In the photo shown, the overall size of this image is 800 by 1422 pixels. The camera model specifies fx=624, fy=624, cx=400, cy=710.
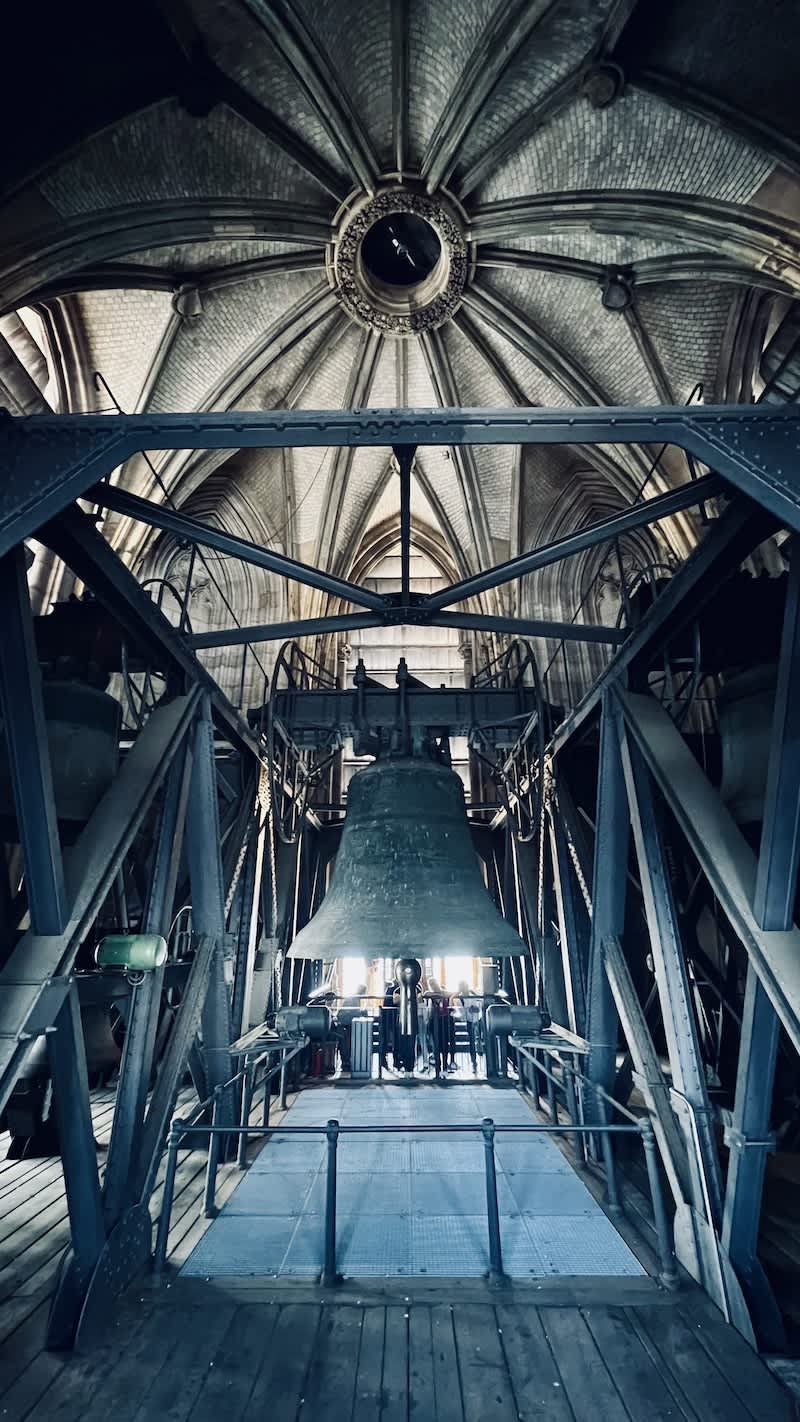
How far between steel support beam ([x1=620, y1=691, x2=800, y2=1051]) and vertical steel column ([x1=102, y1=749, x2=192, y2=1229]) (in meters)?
3.60

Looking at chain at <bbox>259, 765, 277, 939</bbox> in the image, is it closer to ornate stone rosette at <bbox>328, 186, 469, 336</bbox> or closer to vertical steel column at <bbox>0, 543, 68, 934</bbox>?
vertical steel column at <bbox>0, 543, 68, 934</bbox>

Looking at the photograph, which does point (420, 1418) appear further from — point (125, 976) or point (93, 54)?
point (93, 54)

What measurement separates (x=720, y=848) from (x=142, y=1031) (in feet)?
13.0

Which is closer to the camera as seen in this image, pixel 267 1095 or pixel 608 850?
pixel 608 850

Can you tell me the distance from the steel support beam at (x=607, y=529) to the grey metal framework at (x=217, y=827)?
0.02 meters

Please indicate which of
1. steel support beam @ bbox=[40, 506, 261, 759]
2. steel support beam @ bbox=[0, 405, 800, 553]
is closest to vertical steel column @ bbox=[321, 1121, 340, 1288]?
steel support beam @ bbox=[40, 506, 261, 759]

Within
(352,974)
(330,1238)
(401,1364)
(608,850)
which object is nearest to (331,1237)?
(330,1238)

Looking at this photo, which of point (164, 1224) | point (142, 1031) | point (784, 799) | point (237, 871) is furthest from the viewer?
point (237, 871)

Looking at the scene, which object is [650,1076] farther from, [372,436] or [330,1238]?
[372,436]

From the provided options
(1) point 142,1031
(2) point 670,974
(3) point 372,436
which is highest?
(3) point 372,436

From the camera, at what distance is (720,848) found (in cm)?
371

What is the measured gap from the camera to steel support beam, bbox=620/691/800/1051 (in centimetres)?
318

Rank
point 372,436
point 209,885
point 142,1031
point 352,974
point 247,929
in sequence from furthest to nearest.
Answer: point 352,974 < point 247,929 < point 209,885 < point 142,1031 < point 372,436

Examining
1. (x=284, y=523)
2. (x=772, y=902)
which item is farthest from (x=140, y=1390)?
(x=284, y=523)
